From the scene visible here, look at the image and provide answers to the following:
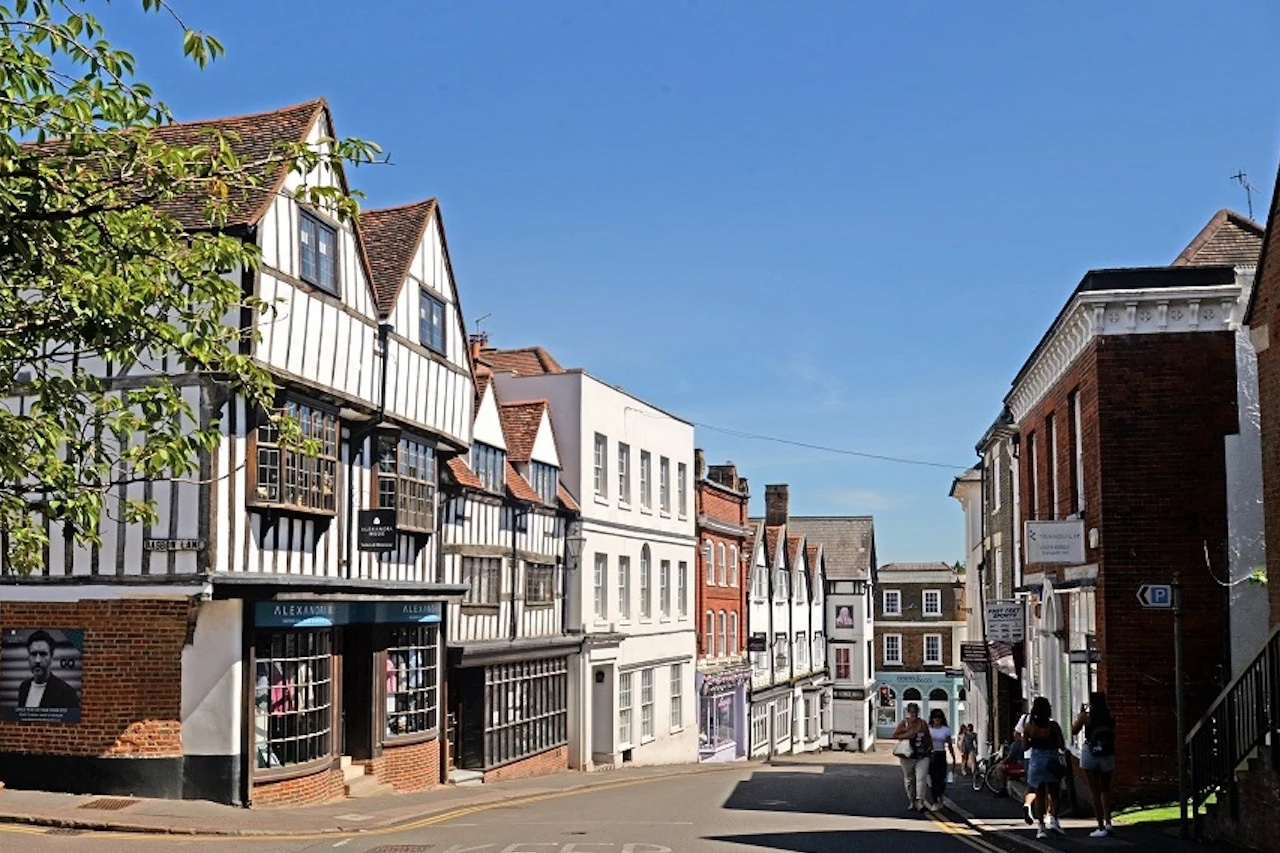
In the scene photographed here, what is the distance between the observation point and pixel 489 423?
2900 cm

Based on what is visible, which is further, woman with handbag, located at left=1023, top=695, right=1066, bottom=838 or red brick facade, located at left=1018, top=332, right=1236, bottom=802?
red brick facade, located at left=1018, top=332, right=1236, bottom=802

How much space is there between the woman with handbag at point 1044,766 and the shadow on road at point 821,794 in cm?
354

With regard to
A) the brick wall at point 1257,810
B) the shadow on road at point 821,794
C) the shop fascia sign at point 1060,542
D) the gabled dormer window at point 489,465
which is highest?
the gabled dormer window at point 489,465

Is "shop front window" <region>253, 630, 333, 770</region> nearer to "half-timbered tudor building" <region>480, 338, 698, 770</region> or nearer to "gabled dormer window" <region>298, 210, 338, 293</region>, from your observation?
"gabled dormer window" <region>298, 210, 338, 293</region>

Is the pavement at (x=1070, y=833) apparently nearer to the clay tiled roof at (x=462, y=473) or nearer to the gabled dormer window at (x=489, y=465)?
the clay tiled roof at (x=462, y=473)

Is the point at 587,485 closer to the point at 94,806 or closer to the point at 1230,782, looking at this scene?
the point at 94,806

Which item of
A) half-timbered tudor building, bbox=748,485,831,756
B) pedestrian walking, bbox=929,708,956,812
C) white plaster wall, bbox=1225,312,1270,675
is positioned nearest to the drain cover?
pedestrian walking, bbox=929,708,956,812

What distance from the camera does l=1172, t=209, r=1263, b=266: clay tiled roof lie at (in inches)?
789

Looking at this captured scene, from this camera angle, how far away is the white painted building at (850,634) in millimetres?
68188

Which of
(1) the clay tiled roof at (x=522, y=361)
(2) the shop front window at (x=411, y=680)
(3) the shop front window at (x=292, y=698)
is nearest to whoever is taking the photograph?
(3) the shop front window at (x=292, y=698)

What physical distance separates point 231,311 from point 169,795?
6.32 meters

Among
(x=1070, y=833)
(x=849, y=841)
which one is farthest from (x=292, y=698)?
(x=1070, y=833)

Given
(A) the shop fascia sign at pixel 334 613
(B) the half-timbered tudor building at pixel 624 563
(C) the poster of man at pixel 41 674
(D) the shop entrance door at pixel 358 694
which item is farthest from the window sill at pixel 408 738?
(B) the half-timbered tudor building at pixel 624 563

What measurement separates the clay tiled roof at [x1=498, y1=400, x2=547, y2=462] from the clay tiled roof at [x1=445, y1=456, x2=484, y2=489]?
2741 mm
